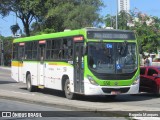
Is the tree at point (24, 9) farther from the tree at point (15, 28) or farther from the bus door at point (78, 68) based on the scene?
the bus door at point (78, 68)

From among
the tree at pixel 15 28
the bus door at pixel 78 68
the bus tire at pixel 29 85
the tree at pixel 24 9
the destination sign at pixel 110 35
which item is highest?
the tree at pixel 24 9

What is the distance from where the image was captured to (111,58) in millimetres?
18438

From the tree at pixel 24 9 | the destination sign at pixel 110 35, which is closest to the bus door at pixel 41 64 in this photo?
the destination sign at pixel 110 35

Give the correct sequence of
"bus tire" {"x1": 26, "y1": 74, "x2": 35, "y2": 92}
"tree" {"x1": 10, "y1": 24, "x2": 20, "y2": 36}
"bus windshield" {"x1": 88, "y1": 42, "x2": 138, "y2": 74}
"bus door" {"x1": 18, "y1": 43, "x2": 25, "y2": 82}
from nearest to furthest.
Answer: "bus windshield" {"x1": 88, "y1": 42, "x2": 138, "y2": 74} → "bus tire" {"x1": 26, "y1": 74, "x2": 35, "y2": 92} → "bus door" {"x1": 18, "y1": 43, "x2": 25, "y2": 82} → "tree" {"x1": 10, "y1": 24, "x2": 20, "y2": 36}

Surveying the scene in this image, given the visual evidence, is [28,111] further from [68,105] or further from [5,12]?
[5,12]

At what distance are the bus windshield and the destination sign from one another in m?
0.28

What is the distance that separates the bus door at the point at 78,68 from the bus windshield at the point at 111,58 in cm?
49

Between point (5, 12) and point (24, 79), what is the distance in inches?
1752

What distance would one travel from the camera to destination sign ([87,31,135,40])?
18.7 metres

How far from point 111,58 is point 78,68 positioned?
1502 mm

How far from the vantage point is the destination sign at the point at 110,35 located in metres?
18.7

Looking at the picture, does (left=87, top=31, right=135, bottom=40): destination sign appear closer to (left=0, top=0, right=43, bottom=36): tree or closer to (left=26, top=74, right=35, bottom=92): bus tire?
(left=26, top=74, right=35, bottom=92): bus tire

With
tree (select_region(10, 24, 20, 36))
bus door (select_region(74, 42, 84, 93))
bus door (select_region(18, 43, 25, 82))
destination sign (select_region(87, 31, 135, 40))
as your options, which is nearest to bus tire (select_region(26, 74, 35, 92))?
bus door (select_region(18, 43, 25, 82))

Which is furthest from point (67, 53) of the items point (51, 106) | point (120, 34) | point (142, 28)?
point (142, 28)
